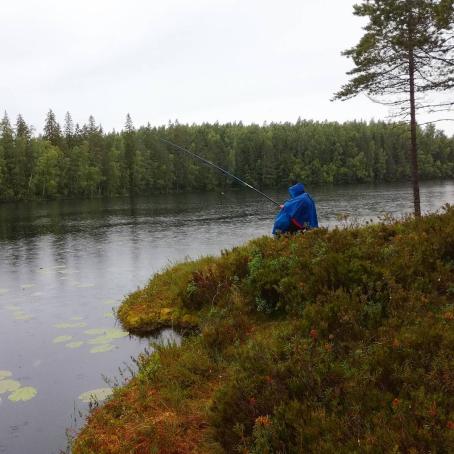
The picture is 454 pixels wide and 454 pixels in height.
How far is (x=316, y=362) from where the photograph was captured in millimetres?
5312

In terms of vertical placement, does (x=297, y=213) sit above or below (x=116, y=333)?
above

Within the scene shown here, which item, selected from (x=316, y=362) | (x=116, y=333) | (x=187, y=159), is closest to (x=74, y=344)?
(x=116, y=333)

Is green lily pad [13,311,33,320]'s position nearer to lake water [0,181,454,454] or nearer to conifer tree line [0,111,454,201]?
lake water [0,181,454,454]

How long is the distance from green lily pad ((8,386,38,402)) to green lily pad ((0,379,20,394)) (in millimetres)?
157

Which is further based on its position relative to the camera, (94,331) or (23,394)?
(94,331)

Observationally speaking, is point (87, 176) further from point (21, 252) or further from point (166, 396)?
point (166, 396)

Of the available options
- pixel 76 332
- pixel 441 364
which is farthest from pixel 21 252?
pixel 441 364

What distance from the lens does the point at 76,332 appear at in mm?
11805

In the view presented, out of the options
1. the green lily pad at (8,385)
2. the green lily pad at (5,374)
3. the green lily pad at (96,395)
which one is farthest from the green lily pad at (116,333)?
the green lily pad at (96,395)

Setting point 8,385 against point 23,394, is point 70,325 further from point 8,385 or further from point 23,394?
point 23,394

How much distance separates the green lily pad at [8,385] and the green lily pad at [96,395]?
145cm

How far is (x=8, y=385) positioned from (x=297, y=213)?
7049 mm

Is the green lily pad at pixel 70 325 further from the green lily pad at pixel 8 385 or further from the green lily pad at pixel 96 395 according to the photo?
the green lily pad at pixel 96 395

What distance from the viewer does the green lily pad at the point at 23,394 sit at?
26.6 feet
